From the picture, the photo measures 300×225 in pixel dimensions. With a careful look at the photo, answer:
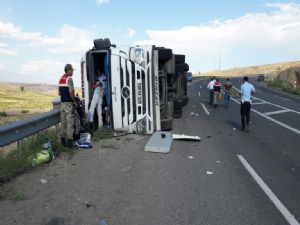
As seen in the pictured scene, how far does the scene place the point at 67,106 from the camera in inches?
399

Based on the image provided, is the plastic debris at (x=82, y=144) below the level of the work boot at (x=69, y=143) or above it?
below

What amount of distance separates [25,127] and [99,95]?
3661 millimetres

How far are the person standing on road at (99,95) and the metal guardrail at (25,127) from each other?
134 cm

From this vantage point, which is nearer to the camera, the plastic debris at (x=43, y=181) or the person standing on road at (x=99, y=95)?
the plastic debris at (x=43, y=181)

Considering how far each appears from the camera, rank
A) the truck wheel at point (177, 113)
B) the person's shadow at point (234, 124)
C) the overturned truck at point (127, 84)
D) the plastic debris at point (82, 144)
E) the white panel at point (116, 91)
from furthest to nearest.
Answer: the truck wheel at point (177, 113) < the person's shadow at point (234, 124) < the overturned truck at point (127, 84) < the white panel at point (116, 91) < the plastic debris at point (82, 144)

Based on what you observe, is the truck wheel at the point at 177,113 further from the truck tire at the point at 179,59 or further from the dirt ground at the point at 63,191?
the dirt ground at the point at 63,191

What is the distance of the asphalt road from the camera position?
5594 millimetres

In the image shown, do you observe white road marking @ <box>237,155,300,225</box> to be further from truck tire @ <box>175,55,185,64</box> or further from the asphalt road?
truck tire @ <box>175,55,185,64</box>

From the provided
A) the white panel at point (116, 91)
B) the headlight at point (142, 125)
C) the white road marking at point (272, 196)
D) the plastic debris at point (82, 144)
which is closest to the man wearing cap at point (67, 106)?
the plastic debris at point (82, 144)

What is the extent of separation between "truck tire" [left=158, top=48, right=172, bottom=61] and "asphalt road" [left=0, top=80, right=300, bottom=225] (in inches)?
125

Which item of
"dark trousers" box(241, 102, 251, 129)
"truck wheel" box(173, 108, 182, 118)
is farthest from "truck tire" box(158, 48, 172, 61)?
"truck wheel" box(173, 108, 182, 118)

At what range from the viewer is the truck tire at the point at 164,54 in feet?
43.6

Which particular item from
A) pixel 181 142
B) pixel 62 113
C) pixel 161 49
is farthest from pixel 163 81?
pixel 62 113

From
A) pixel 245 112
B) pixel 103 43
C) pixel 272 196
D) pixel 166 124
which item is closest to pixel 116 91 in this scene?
Result: pixel 103 43
